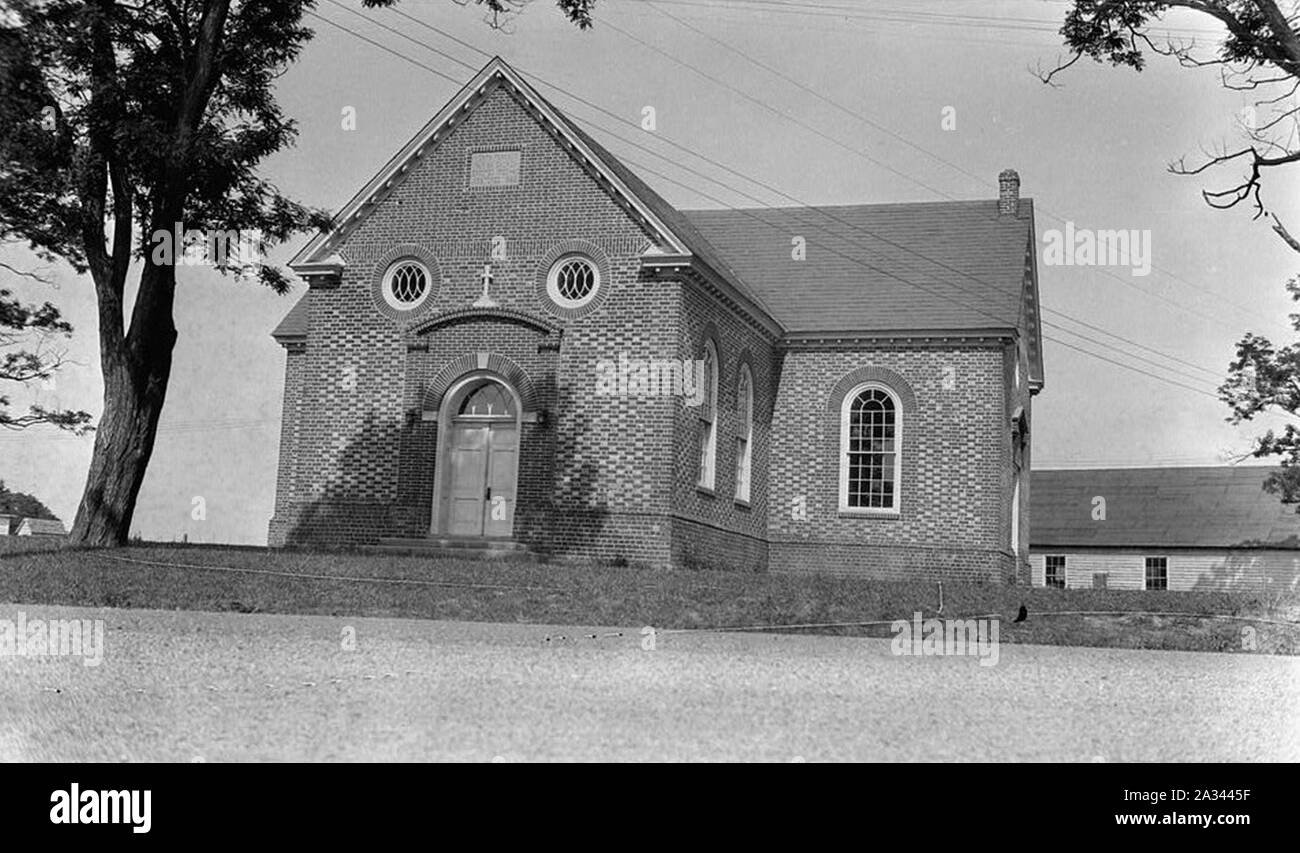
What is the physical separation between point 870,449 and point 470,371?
8893mm

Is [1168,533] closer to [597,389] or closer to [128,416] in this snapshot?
[597,389]

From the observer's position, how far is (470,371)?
80.9ft

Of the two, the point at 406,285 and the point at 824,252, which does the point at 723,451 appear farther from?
the point at 824,252

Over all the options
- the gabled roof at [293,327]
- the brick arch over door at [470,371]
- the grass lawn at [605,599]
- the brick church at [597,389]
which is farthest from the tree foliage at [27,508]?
the grass lawn at [605,599]

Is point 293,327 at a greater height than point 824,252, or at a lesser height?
lesser

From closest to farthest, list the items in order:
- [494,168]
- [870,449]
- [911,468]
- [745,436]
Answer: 1. [494,168]
2. [745,436]
3. [911,468]
4. [870,449]

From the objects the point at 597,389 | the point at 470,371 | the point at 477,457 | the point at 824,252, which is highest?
the point at 824,252

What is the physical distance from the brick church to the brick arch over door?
0.04m

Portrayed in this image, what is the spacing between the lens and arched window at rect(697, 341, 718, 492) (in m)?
25.9

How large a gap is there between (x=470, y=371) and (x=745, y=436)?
6.27m

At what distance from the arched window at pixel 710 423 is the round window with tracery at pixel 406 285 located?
5.34 meters

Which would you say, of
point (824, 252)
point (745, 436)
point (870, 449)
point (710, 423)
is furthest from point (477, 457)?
point (824, 252)

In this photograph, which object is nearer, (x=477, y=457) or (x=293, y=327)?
Answer: (x=477, y=457)

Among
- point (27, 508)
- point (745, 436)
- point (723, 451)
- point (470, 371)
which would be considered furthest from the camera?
point (27, 508)
